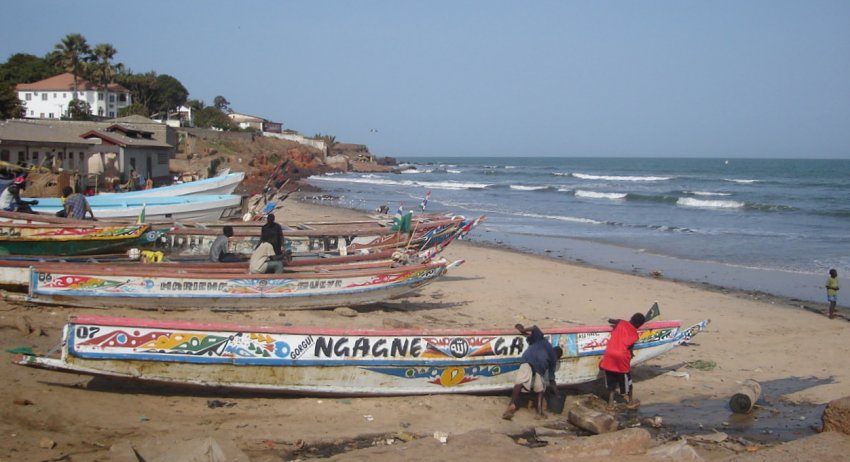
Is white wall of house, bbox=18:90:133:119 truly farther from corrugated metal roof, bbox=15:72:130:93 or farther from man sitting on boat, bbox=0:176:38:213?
man sitting on boat, bbox=0:176:38:213

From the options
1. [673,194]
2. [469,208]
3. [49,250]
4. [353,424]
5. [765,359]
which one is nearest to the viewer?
[353,424]

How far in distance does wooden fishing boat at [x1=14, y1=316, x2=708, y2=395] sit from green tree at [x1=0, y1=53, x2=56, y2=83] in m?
73.4

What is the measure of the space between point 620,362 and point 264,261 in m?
5.78

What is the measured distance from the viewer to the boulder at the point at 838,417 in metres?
7.52

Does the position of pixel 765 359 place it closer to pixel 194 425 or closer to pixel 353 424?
pixel 353 424

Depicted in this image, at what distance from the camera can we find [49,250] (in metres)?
14.1

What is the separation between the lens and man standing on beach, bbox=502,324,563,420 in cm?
850

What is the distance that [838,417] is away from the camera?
760 centimetres

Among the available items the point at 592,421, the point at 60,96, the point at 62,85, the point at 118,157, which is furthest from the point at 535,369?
the point at 62,85

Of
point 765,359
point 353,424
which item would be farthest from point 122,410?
point 765,359

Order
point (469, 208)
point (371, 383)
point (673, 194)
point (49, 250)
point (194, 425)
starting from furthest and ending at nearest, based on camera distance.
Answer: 1. point (673, 194)
2. point (469, 208)
3. point (49, 250)
4. point (371, 383)
5. point (194, 425)

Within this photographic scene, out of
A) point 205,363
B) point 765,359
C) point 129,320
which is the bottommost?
point 765,359

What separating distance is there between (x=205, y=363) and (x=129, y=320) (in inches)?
36.4

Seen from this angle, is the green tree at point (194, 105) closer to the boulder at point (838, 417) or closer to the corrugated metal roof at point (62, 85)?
the corrugated metal roof at point (62, 85)
